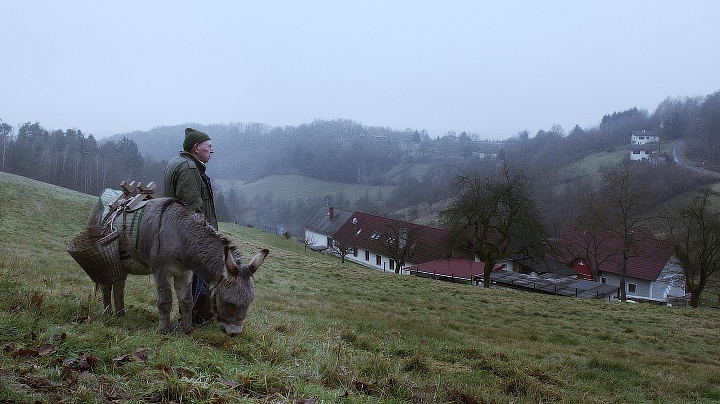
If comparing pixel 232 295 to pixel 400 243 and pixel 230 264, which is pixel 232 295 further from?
pixel 400 243

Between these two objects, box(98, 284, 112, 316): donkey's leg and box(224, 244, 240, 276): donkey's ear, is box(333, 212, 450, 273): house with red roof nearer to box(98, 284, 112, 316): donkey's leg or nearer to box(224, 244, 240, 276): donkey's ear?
box(98, 284, 112, 316): donkey's leg

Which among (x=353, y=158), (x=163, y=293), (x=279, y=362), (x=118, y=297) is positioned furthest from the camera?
(x=353, y=158)

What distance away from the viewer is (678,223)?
134 feet

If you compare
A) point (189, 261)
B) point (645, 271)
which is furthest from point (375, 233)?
point (189, 261)

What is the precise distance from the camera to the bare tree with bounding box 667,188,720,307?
36.0 meters

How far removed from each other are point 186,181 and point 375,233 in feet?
177

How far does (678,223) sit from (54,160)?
7882cm

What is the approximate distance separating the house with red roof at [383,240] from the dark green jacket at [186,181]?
38.5 metres

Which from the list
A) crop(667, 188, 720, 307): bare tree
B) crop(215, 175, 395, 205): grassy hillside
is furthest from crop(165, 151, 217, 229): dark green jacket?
crop(215, 175, 395, 205): grassy hillside

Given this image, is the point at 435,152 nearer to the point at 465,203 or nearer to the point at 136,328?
the point at 465,203

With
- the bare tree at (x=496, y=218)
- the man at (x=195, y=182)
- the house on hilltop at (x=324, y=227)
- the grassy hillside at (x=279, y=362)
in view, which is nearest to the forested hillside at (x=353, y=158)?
the house on hilltop at (x=324, y=227)

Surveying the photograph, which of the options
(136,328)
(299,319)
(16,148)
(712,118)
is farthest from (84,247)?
(712,118)

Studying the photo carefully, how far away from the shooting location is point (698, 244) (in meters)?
36.8

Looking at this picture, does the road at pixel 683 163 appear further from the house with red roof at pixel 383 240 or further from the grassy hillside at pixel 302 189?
the grassy hillside at pixel 302 189
